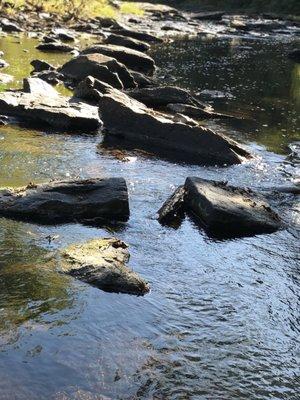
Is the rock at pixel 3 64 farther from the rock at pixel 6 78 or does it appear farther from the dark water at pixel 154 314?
the dark water at pixel 154 314

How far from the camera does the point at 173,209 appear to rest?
12555 millimetres

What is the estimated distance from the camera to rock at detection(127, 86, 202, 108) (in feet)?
76.2

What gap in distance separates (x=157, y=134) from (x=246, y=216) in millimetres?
6470

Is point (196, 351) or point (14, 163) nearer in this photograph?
point (196, 351)

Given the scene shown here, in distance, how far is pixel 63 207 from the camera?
459 inches

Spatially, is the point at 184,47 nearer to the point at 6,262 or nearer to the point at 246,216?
the point at 246,216

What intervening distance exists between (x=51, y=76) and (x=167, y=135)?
10.1 meters

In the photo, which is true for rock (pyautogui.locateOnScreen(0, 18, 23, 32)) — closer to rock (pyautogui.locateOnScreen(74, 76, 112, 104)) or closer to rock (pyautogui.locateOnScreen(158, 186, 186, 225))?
rock (pyautogui.locateOnScreen(74, 76, 112, 104))

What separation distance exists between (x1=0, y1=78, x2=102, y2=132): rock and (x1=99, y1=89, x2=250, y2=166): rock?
27.0 inches

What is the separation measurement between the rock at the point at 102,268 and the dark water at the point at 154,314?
18cm

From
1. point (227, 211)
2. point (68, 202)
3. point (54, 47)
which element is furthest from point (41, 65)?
point (227, 211)

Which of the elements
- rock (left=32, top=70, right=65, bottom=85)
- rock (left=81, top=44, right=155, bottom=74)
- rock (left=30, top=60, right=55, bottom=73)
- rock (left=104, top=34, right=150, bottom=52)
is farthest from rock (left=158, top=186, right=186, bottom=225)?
rock (left=104, top=34, right=150, bottom=52)

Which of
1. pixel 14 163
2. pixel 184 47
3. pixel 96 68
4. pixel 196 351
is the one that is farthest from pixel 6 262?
pixel 184 47

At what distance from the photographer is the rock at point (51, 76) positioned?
1004 inches
